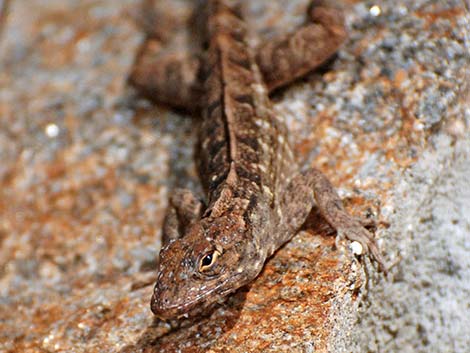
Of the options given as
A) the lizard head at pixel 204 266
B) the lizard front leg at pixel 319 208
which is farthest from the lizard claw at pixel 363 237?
the lizard head at pixel 204 266

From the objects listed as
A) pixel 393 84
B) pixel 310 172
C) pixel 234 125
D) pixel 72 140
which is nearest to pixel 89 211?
pixel 72 140

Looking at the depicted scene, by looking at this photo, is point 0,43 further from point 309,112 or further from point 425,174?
point 425,174

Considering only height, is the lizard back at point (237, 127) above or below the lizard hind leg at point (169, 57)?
above

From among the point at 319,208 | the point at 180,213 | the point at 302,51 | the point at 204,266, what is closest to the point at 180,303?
the point at 204,266

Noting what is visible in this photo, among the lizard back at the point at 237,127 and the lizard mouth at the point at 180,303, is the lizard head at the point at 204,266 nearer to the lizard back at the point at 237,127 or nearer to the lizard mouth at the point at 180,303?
the lizard mouth at the point at 180,303

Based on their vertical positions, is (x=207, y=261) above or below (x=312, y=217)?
above

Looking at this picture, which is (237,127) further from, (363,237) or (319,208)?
(363,237)
